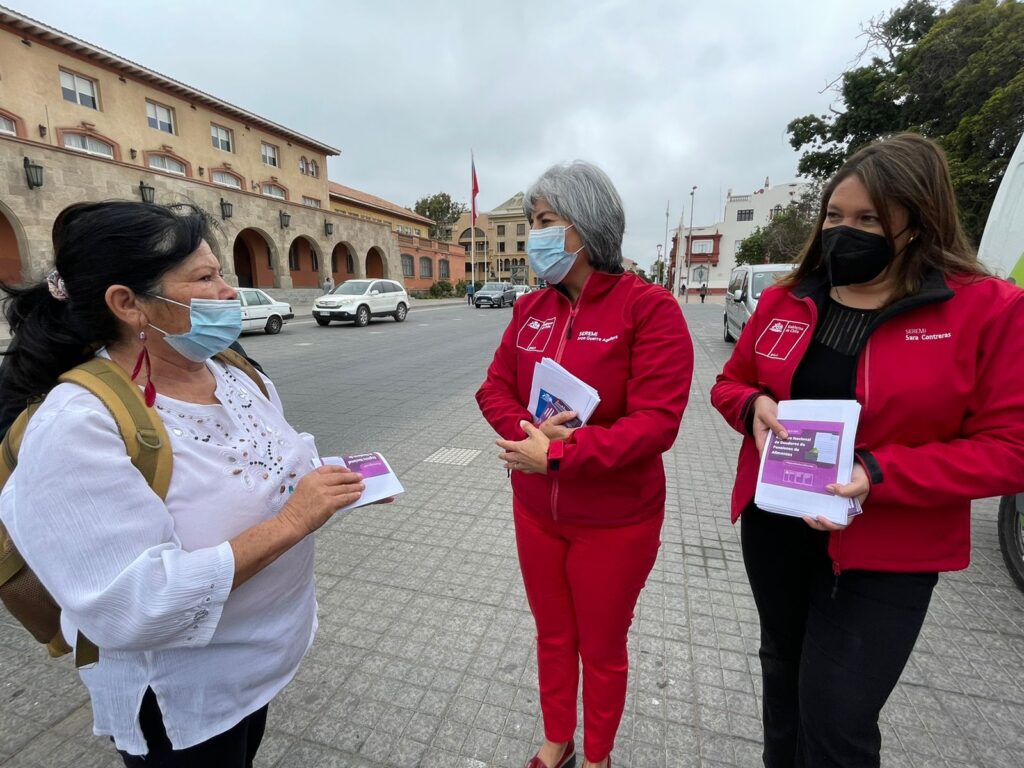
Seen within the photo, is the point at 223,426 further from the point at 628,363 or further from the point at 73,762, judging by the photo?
the point at 73,762

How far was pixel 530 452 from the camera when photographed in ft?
5.27

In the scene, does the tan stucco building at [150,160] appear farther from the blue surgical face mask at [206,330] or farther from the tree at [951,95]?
the tree at [951,95]

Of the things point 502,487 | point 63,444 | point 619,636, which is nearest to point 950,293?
point 619,636

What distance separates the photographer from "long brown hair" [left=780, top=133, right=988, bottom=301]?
1.35m

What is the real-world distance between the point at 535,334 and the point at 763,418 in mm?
823

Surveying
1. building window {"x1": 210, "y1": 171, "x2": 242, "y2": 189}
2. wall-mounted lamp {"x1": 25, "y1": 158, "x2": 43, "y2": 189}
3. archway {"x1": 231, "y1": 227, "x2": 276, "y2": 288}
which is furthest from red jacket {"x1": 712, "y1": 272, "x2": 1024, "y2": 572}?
building window {"x1": 210, "y1": 171, "x2": 242, "y2": 189}

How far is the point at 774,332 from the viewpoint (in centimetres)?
167

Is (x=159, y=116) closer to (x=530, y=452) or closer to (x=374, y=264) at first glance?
(x=374, y=264)

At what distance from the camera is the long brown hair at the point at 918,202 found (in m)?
1.35

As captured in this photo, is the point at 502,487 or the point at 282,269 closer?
the point at 502,487

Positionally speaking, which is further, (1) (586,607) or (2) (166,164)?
(2) (166,164)

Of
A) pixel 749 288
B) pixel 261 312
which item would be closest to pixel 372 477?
pixel 749 288

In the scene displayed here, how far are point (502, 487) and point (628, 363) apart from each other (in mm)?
3063

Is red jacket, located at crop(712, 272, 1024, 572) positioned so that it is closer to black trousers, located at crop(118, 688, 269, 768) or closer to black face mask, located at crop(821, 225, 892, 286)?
black face mask, located at crop(821, 225, 892, 286)
